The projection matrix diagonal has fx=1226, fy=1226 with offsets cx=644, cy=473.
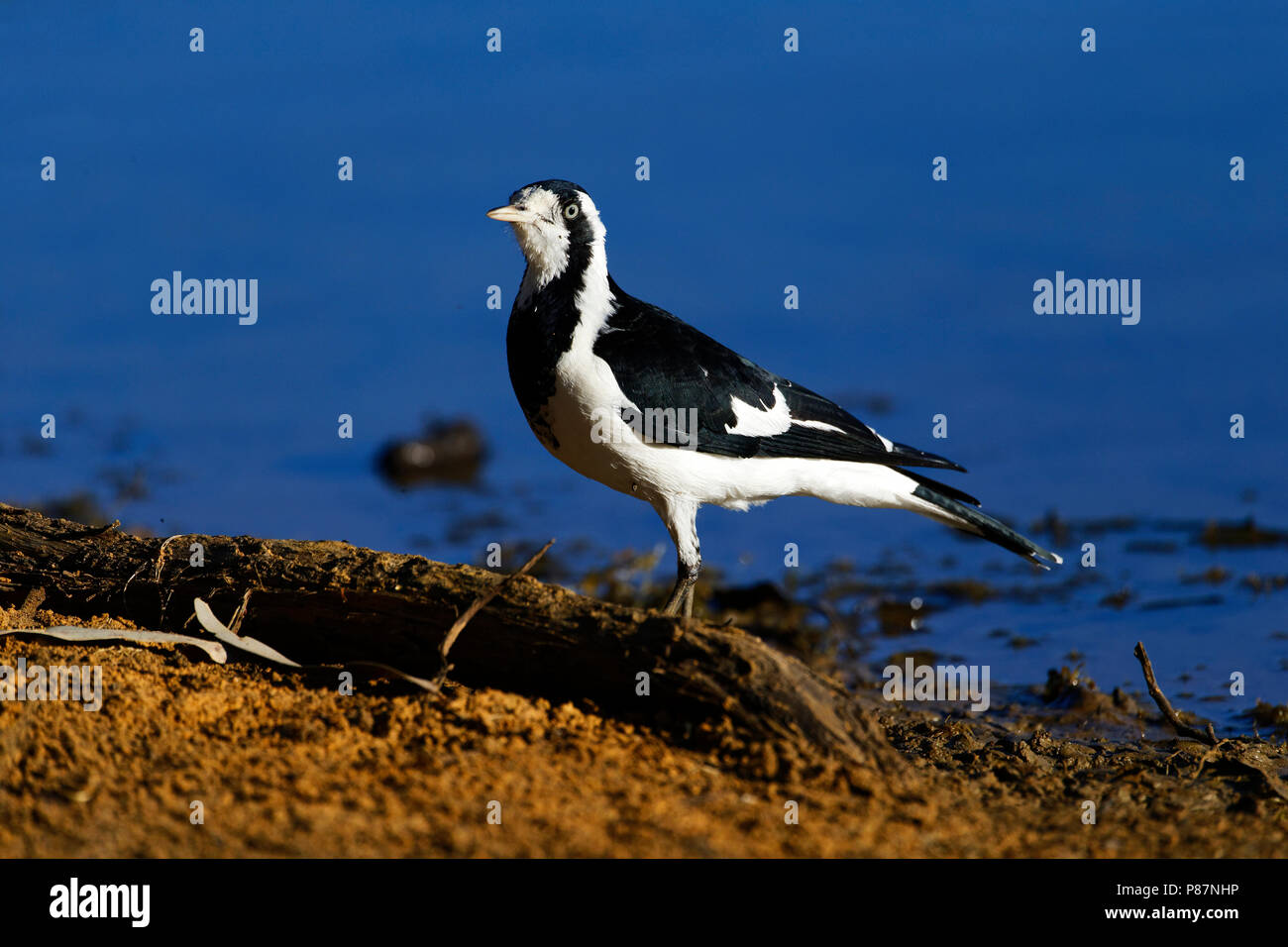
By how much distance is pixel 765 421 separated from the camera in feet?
20.0

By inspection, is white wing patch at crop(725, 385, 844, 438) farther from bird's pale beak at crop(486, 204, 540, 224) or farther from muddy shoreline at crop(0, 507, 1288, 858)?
muddy shoreline at crop(0, 507, 1288, 858)

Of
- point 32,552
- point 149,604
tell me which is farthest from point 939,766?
point 32,552

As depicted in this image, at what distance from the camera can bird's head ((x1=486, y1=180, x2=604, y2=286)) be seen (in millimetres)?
6066

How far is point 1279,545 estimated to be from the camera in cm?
1124

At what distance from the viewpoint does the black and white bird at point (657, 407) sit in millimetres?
5676

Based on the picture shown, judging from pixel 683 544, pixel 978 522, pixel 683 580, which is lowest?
pixel 683 580

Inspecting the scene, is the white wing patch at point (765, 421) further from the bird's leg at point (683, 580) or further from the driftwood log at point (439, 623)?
the driftwood log at point (439, 623)

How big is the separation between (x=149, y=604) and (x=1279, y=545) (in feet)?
32.8

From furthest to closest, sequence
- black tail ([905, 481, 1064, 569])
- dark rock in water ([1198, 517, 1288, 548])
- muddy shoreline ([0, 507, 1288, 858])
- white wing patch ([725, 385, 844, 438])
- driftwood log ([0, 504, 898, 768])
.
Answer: dark rock in water ([1198, 517, 1288, 548]) < black tail ([905, 481, 1064, 569]) < white wing patch ([725, 385, 844, 438]) < driftwood log ([0, 504, 898, 768]) < muddy shoreline ([0, 507, 1288, 858])

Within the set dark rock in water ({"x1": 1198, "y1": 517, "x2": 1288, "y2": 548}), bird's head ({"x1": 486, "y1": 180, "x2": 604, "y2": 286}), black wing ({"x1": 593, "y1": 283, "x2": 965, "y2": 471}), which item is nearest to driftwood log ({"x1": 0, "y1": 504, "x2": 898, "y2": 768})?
black wing ({"x1": 593, "y1": 283, "x2": 965, "y2": 471})

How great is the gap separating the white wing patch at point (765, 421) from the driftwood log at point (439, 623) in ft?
5.61

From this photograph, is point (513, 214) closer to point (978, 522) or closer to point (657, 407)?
point (657, 407)

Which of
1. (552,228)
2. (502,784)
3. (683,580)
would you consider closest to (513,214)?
(552,228)

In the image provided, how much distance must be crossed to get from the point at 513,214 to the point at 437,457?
9572 mm
